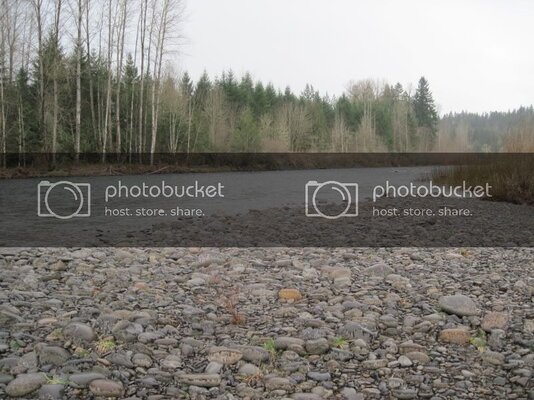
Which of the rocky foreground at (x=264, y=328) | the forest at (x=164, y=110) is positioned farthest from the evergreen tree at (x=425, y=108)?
the rocky foreground at (x=264, y=328)

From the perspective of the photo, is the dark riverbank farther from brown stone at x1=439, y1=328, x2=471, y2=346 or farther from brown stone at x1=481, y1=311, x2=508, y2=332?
brown stone at x1=439, y1=328, x2=471, y2=346

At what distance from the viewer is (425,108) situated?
4897 centimetres

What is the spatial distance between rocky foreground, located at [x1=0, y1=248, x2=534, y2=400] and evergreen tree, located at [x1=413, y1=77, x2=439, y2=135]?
4468 centimetres

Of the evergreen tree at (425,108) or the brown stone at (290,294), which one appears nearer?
the brown stone at (290,294)

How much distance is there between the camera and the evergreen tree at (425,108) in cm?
4800

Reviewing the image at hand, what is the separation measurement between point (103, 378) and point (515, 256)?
492cm

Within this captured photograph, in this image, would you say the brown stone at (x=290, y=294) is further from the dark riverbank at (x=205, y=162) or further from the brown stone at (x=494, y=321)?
the dark riverbank at (x=205, y=162)

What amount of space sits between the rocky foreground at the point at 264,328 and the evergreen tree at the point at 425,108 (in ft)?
147

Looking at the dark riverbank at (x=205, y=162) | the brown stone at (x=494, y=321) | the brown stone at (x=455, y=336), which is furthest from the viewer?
the dark riverbank at (x=205, y=162)

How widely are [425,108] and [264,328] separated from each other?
161 feet

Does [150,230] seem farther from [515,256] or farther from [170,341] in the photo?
[515,256]

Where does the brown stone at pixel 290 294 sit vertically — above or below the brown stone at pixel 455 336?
above

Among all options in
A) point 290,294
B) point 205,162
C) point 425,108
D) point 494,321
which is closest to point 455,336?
point 494,321

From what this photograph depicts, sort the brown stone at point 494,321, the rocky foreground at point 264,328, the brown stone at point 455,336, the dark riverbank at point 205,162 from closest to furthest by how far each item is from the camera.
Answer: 1. the rocky foreground at point 264,328
2. the brown stone at point 455,336
3. the brown stone at point 494,321
4. the dark riverbank at point 205,162
